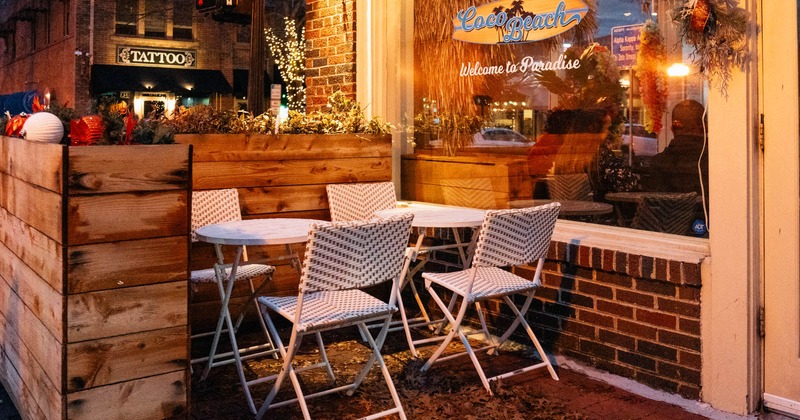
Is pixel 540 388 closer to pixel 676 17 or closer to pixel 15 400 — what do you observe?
pixel 676 17

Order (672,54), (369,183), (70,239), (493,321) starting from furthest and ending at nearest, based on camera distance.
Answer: (369,183)
(493,321)
(672,54)
(70,239)

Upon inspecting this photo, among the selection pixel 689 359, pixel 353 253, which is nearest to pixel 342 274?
pixel 353 253

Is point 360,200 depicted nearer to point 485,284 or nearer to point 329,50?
point 485,284

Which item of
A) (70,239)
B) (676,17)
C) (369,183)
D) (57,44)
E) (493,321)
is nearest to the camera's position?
(70,239)

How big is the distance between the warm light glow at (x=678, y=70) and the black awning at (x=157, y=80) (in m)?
19.2

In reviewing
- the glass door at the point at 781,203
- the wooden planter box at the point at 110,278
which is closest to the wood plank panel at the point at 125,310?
the wooden planter box at the point at 110,278

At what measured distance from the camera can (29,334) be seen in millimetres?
3152

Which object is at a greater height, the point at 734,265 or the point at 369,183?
the point at 369,183

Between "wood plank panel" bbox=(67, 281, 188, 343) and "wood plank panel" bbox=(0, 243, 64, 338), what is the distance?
0.19ft

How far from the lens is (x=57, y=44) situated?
23031 millimetres

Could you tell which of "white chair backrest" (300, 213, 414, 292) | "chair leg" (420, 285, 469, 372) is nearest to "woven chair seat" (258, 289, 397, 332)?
"white chair backrest" (300, 213, 414, 292)

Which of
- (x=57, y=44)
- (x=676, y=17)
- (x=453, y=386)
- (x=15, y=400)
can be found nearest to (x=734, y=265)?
(x=676, y=17)

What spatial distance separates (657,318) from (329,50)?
144 inches

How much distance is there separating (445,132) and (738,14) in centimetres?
253
